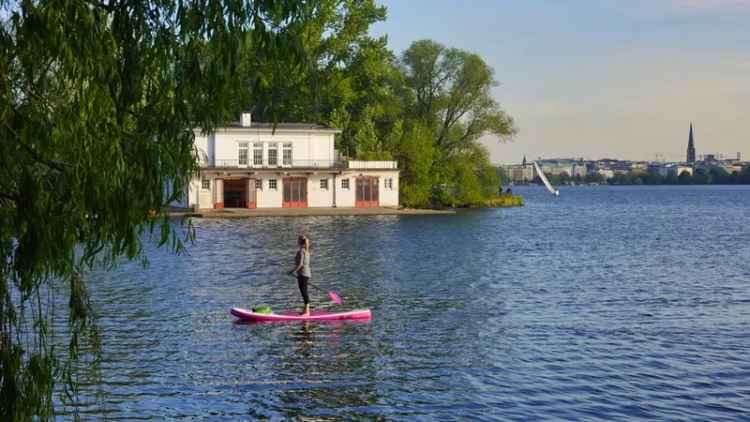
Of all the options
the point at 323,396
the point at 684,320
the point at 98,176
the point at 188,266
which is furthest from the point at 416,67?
the point at 98,176

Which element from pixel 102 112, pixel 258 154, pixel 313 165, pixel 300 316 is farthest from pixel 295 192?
pixel 102 112

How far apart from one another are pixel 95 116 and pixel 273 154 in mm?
65804

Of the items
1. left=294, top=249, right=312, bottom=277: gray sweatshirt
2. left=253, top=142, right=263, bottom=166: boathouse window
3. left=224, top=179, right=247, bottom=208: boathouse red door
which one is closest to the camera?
left=294, top=249, right=312, bottom=277: gray sweatshirt

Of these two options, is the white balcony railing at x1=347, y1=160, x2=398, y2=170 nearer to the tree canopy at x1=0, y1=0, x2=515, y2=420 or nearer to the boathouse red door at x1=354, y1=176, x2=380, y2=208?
the boathouse red door at x1=354, y1=176, x2=380, y2=208

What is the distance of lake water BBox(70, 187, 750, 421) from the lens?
14.4m

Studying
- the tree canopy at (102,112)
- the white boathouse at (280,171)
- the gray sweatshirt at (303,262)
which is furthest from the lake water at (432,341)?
the white boathouse at (280,171)

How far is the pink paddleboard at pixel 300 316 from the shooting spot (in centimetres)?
2112

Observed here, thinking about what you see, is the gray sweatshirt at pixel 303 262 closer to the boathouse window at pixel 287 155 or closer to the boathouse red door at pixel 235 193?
the boathouse red door at pixel 235 193

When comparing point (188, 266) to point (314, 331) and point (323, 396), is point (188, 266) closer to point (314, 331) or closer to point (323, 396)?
point (314, 331)

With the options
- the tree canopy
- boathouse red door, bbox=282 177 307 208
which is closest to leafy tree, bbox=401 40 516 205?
boathouse red door, bbox=282 177 307 208

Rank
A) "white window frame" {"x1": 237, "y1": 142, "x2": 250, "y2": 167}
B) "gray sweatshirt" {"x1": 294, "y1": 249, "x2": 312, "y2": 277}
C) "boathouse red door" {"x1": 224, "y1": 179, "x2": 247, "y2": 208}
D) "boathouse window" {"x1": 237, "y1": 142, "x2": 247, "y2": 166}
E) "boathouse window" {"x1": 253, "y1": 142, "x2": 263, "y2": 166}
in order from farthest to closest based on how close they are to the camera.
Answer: "boathouse red door" {"x1": 224, "y1": 179, "x2": 247, "y2": 208} < "boathouse window" {"x1": 253, "y1": 142, "x2": 263, "y2": 166} < "boathouse window" {"x1": 237, "y1": 142, "x2": 247, "y2": 166} < "white window frame" {"x1": 237, "y1": 142, "x2": 250, "y2": 167} < "gray sweatshirt" {"x1": 294, "y1": 249, "x2": 312, "y2": 277}

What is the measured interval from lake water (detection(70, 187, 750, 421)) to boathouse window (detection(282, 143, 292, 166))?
3521cm

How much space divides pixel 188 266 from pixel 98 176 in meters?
26.6

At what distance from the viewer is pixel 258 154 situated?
241ft
